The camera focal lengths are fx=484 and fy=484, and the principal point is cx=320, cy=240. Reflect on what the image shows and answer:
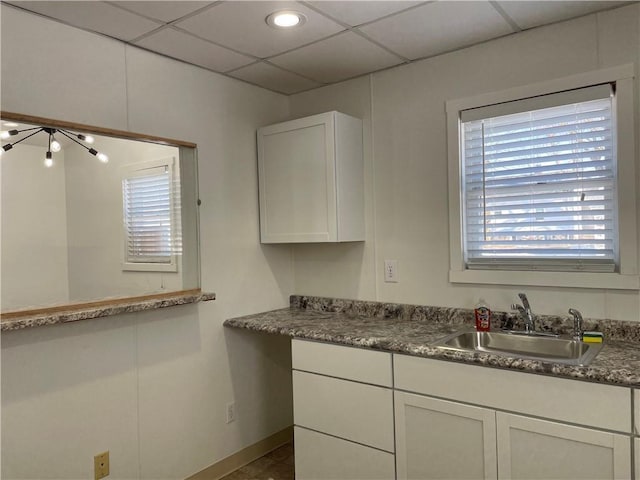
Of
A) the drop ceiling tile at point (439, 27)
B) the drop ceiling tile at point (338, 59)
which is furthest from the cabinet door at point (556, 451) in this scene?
the drop ceiling tile at point (338, 59)

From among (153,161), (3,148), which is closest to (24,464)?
(3,148)

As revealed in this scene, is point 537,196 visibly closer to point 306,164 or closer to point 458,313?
point 458,313

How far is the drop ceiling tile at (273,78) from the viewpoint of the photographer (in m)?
2.74

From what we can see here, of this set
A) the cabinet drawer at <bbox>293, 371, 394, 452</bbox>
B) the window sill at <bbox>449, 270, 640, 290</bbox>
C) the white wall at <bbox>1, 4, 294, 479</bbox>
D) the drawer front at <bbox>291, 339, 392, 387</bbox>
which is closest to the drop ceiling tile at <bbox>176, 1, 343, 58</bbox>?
the white wall at <bbox>1, 4, 294, 479</bbox>

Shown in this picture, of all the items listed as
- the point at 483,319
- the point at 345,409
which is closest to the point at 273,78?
the point at 483,319

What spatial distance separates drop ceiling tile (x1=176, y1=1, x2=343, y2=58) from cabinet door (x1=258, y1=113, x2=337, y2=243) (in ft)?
1.61

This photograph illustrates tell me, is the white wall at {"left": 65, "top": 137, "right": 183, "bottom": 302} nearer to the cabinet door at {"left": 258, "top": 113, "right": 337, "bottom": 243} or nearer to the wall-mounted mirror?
the wall-mounted mirror

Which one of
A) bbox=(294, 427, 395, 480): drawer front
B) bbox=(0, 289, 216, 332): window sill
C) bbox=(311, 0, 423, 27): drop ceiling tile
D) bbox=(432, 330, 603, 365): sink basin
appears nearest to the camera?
bbox=(0, 289, 216, 332): window sill

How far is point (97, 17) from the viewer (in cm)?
206

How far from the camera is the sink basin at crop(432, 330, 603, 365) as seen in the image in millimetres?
2100

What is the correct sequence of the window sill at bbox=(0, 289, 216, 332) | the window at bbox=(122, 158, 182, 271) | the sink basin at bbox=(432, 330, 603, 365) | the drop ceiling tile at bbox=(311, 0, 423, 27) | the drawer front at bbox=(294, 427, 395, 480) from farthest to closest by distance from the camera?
the window at bbox=(122, 158, 182, 271) → the drawer front at bbox=(294, 427, 395, 480) → the sink basin at bbox=(432, 330, 603, 365) → the drop ceiling tile at bbox=(311, 0, 423, 27) → the window sill at bbox=(0, 289, 216, 332)

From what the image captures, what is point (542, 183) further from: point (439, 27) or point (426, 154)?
point (439, 27)

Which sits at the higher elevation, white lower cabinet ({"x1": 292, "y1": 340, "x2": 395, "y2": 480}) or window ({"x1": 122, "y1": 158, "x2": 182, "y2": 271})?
window ({"x1": 122, "y1": 158, "x2": 182, "y2": 271})

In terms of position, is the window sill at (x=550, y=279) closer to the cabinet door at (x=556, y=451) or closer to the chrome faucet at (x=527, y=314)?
the chrome faucet at (x=527, y=314)
